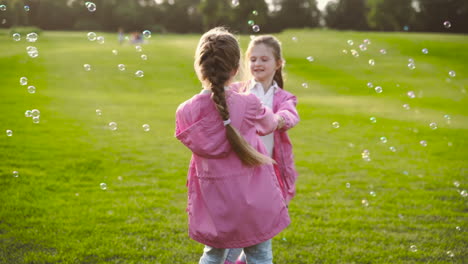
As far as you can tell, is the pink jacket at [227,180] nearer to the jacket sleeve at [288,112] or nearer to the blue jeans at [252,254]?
the blue jeans at [252,254]

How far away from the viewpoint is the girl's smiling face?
381cm

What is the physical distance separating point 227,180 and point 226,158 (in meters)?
0.14

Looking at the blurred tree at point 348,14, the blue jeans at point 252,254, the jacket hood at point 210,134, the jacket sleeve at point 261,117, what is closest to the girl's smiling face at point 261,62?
the jacket sleeve at point 261,117

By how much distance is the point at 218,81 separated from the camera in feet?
8.91

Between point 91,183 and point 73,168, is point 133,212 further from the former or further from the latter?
point 73,168

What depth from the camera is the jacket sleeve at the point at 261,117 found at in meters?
2.83

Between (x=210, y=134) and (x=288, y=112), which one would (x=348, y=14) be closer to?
(x=288, y=112)

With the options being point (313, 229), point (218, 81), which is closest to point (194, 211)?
point (218, 81)

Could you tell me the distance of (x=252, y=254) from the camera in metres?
3.02

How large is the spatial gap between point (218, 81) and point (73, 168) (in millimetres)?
5383

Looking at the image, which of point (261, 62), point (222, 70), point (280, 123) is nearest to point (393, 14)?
point (261, 62)

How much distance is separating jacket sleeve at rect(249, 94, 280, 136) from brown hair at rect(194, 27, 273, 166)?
20cm

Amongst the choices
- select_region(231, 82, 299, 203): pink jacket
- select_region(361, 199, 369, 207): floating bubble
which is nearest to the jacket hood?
select_region(231, 82, 299, 203): pink jacket

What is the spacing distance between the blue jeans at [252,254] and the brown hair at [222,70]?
2.02ft
